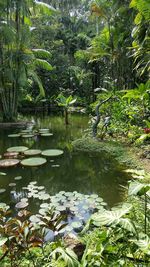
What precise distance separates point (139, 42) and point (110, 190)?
6.56m

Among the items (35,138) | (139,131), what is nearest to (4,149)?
(35,138)

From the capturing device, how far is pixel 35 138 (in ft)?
26.8

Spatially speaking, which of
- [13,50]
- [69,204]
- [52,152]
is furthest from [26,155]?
[13,50]

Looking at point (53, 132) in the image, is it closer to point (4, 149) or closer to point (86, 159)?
point (4, 149)

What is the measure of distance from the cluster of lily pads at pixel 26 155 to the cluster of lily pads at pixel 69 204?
121cm

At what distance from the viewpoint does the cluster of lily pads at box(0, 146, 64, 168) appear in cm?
540

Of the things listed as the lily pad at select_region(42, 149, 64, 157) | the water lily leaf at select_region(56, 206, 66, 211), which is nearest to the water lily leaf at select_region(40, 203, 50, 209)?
the water lily leaf at select_region(56, 206, 66, 211)

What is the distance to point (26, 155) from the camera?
609cm

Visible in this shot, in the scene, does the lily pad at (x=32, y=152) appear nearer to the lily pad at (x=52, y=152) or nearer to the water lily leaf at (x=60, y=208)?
the lily pad at (x=52, y=152)

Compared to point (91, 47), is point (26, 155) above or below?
below

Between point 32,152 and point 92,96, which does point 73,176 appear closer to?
point 32,152

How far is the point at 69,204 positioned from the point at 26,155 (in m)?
2.70

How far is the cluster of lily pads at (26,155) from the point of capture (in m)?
5.40

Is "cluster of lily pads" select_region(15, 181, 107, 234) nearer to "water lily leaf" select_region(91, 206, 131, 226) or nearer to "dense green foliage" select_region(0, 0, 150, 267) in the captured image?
"dense green foliage" select_region(0, 0, 150, 267)
